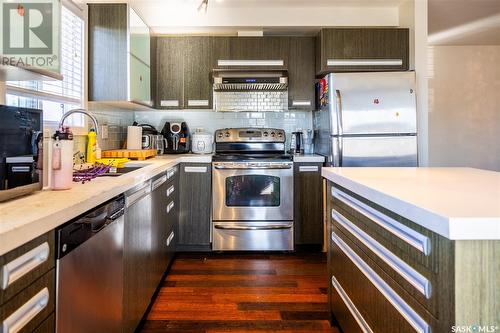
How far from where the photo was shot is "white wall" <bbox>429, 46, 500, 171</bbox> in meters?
5.48

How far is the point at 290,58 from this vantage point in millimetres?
3604

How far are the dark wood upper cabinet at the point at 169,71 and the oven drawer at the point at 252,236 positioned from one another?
130cm

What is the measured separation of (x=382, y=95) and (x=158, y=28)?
7.30ft

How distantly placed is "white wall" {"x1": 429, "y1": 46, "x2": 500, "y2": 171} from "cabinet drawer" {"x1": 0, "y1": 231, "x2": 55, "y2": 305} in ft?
18.3

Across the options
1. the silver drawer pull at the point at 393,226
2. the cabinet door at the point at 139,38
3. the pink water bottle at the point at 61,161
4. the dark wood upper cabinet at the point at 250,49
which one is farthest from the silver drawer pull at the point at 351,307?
the dark wood upper cabinet at the point at 250,49

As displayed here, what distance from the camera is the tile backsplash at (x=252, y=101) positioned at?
376cm

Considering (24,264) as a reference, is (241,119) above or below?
above

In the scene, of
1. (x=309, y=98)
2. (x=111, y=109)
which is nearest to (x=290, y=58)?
(x=309, y=98)

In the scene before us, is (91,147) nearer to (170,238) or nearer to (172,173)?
(172,173)

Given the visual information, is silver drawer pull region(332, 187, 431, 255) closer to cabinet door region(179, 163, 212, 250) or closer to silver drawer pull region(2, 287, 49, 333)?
silver drawer pull region(2, 287, 49, 333)

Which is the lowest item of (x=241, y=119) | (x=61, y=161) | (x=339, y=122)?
(x=61, y=161)

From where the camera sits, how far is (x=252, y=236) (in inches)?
130

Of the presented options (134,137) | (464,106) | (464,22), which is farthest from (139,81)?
(464,106)

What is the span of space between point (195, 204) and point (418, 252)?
2536 millimetres
